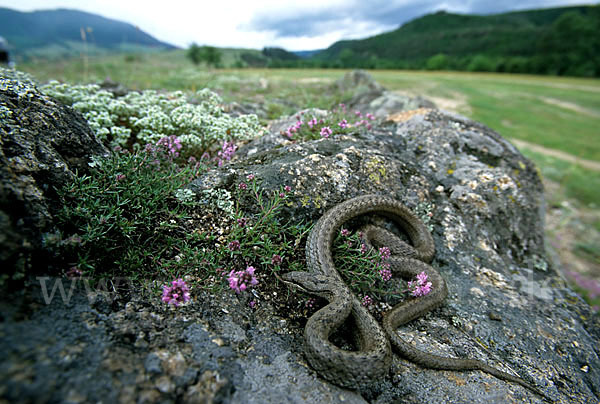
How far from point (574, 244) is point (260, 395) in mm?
9664

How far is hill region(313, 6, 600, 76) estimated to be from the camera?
33000 millimetres

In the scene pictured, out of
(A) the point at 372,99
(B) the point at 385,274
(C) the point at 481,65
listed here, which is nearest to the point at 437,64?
(C) the point at 481,65

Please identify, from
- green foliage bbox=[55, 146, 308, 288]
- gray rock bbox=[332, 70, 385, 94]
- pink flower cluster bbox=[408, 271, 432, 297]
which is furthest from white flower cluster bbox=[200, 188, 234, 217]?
gray rock bbox=[332, 70, 385, 94]

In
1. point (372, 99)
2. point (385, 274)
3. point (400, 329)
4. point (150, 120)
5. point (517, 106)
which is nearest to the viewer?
point (400, 329)

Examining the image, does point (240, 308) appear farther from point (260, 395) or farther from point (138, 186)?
point (138, 186)

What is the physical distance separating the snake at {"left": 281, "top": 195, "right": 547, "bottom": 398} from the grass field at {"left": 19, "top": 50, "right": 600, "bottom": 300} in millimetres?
4474

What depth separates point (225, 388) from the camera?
207 centimetres

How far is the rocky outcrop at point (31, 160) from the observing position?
2066mm

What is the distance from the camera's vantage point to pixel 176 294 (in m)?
2.43

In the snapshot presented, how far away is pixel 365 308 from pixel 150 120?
13.6 ft

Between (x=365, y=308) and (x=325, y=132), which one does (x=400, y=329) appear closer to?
(x=365, y=308)

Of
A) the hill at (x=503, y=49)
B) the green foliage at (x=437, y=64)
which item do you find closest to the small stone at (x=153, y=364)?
the hill at (x=503, y=49)

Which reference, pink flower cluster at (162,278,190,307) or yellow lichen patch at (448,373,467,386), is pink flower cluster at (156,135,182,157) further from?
yellow lichen patch at (448,373,467,386)

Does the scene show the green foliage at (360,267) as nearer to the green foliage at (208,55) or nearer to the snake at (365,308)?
the snake at (365,308)
